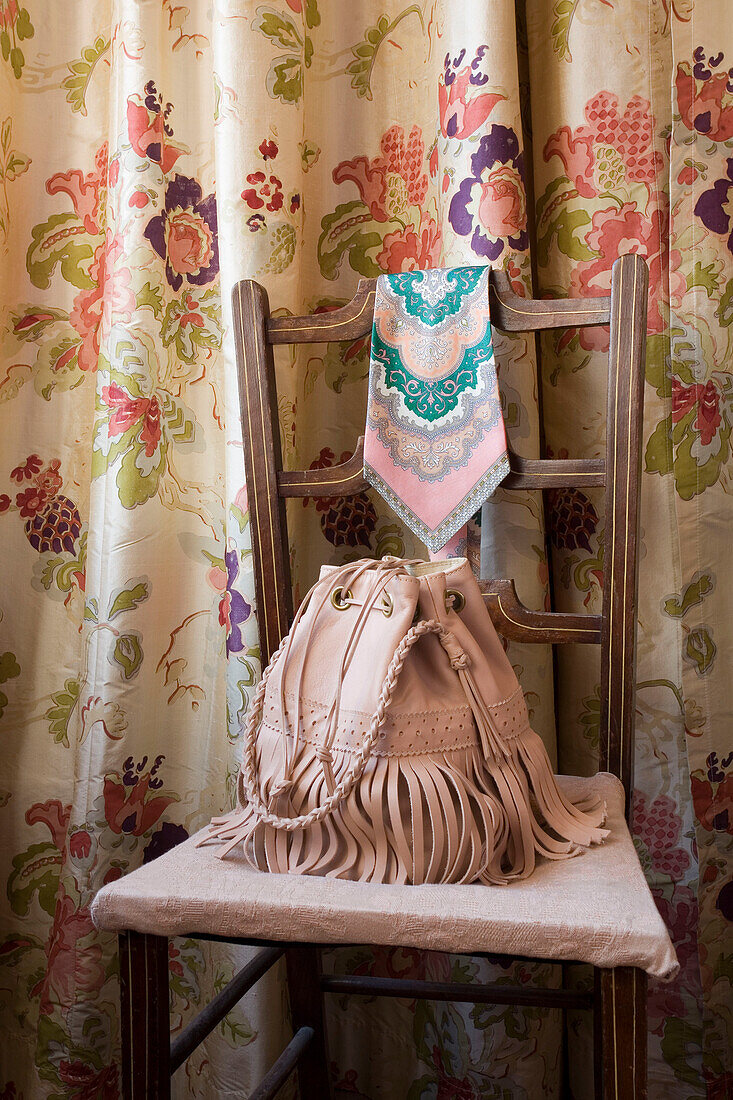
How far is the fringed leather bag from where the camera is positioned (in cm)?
62

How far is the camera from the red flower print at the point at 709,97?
927 millimetres

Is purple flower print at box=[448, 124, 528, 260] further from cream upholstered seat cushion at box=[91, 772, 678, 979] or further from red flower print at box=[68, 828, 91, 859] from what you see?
red flower print at box=[68, 828, 91, 859]

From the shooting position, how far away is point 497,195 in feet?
3.00

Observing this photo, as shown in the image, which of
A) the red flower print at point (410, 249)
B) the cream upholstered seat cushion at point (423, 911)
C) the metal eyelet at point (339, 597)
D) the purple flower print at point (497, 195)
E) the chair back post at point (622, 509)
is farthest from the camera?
the red flower print at point (410, 249)

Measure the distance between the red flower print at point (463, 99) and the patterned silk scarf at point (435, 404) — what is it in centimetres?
18

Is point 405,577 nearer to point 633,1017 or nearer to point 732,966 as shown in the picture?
point 633,1017

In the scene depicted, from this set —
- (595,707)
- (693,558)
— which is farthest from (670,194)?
(595,707)

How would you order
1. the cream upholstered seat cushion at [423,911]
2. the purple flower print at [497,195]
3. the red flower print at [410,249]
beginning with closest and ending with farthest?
the cream upholstered seat cushion at [423,911] < the purple flower print at [497,195] < the red flower print at [410,249]

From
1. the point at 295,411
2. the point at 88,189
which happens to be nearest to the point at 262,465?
the point at 295,411

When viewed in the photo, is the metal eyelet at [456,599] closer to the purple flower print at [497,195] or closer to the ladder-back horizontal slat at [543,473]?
the ladder-back horizontal slat at [543,473]

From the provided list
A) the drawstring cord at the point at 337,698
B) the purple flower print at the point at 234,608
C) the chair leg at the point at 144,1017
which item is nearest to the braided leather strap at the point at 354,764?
the drawstring cord at the point at 337,698

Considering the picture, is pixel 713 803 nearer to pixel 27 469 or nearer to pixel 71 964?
pixel 71 964

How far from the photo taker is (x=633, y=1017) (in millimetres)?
547

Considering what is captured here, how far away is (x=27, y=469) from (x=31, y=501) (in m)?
0.04
